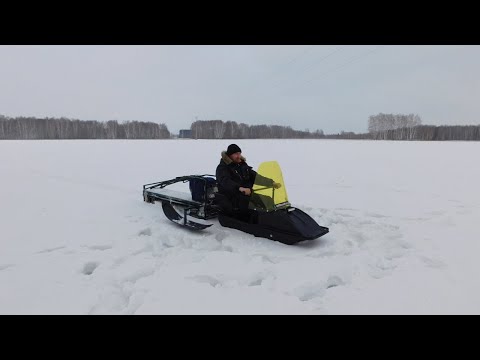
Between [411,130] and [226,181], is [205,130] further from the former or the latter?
[226,181]

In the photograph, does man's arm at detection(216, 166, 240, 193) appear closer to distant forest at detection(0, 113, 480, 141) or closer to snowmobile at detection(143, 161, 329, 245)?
snowmobile at detection(143, 161, 329, 245)

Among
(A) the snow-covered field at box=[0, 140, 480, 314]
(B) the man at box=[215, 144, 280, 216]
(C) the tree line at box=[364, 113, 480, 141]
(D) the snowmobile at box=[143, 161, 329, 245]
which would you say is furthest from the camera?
(C) the tree line at box=[364, 113, 480, 141]

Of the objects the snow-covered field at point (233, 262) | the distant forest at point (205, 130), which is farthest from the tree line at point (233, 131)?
the snow-covered field at point (233, 262)

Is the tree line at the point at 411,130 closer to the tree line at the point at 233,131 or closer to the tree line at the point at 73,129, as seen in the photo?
the tree line at the point at 233,131

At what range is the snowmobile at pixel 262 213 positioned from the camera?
407 cm

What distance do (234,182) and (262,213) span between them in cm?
69

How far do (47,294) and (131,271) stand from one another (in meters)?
0.80

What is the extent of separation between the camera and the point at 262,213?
14.2 feet

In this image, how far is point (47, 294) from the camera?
2.82 meters

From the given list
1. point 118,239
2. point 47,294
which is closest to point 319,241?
point 118,239

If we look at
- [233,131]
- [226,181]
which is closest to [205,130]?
[233,131]

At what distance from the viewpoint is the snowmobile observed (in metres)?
4.07

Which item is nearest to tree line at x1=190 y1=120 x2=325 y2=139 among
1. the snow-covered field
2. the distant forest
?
the distant forest
